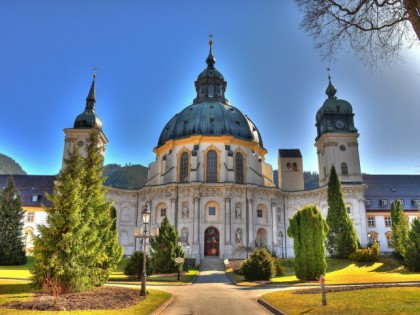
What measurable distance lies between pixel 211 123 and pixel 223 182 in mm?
11677

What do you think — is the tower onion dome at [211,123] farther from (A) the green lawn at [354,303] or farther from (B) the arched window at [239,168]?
(A) the green lawn at [354,303]

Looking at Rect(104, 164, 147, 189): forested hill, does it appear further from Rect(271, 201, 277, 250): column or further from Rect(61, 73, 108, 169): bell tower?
Rect(271, 201, 277, 250): column

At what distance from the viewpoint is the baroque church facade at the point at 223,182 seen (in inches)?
2064

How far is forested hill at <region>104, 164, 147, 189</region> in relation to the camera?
123375 millimetres

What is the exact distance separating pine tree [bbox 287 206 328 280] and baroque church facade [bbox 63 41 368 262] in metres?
22.0

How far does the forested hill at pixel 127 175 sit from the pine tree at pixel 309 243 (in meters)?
95.9

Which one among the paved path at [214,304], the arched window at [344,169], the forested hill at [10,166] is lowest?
the paved path at [214,304]

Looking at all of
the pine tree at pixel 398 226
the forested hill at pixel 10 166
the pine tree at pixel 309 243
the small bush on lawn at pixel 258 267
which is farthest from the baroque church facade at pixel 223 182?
the forested hill at pixel 10 166

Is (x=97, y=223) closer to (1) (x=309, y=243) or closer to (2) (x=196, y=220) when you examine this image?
(1) (x=309, y=243)

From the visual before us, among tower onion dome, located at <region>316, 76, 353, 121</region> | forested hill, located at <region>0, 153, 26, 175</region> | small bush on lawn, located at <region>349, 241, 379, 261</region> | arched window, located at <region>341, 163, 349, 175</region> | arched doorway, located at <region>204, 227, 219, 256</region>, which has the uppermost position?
forested hill, located at <region>0, 153, 26, 175</region>

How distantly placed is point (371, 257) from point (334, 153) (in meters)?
21.3

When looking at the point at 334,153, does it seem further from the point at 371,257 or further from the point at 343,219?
the point at 371,257

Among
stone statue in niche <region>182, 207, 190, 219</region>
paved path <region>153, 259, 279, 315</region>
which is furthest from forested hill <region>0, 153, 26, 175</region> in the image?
paved path <region>153, 259, 279, 315</region>

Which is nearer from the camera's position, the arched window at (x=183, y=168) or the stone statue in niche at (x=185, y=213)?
the stone statue in niche at (x=185, y=213)
